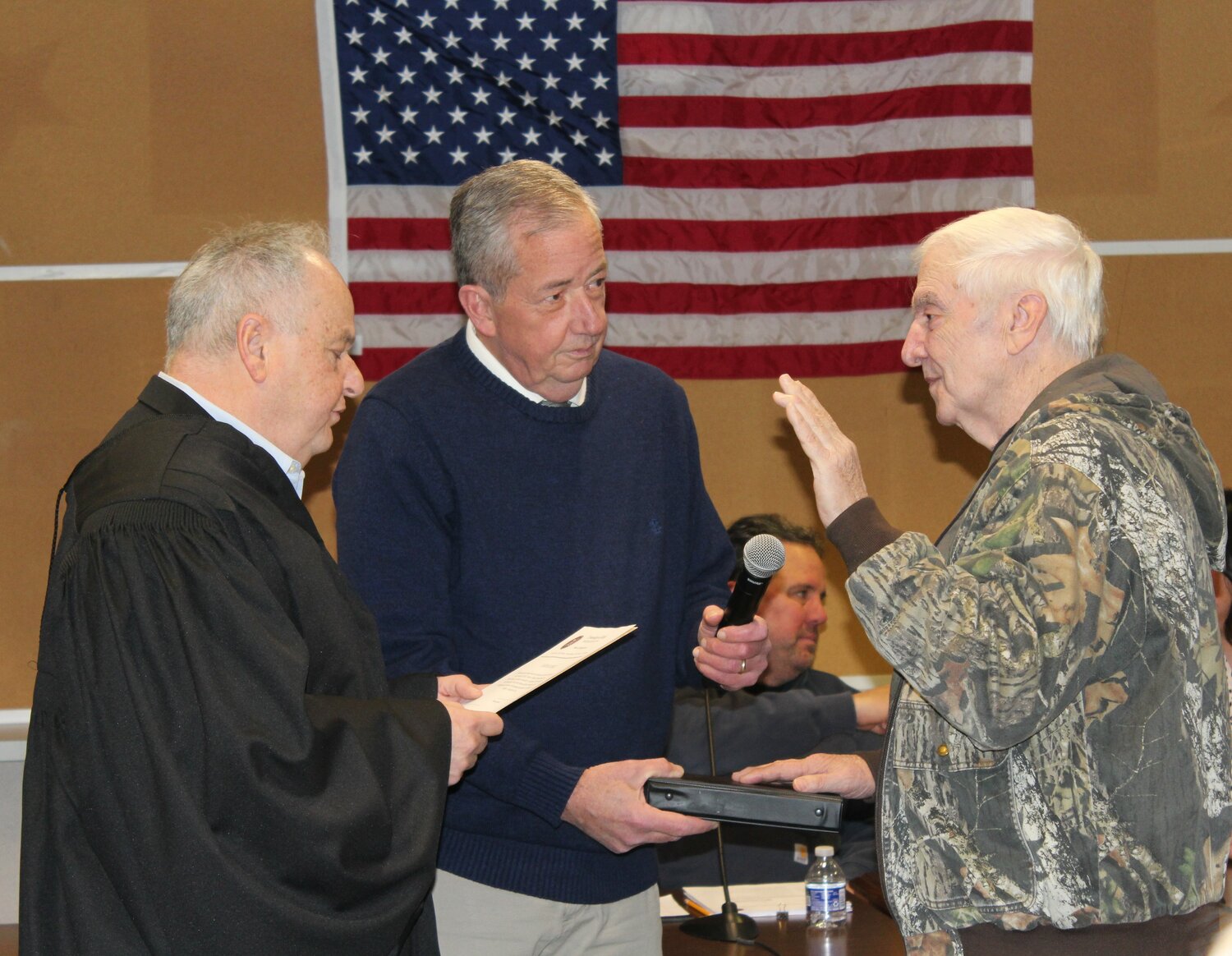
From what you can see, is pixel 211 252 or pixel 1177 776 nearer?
pixel 1177 776

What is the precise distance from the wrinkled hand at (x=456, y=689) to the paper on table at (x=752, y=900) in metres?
1.26

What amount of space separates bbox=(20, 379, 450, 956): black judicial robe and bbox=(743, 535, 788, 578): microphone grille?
2.46ft

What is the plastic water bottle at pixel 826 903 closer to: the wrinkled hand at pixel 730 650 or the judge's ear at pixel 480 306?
the wrinkled hand at pixel 730 650

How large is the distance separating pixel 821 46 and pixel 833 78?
0.43 ft

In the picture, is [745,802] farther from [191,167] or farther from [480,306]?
[191,167]

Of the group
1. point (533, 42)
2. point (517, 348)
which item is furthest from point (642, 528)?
point (533, 42)

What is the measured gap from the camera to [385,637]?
7.82ft

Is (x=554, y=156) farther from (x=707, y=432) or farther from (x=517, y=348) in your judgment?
(x=517, y=348)

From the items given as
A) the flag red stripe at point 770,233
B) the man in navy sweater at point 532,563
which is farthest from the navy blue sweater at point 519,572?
the flag red stripe at point 770,233

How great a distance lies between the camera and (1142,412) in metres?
1.88

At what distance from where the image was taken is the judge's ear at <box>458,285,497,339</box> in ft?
8.57

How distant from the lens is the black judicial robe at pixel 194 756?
168cm

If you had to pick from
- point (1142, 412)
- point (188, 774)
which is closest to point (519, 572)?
point (188, 774)

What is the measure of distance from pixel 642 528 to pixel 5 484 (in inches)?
125
